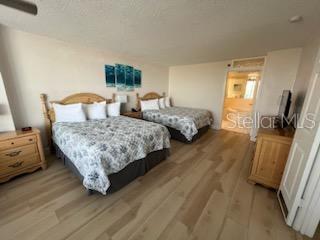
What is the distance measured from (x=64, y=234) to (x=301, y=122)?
2.63m

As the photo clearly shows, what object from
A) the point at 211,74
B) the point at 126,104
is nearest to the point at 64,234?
the point at 126,104

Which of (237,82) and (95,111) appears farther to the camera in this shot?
(237,82)

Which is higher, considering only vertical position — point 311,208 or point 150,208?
point 311,208

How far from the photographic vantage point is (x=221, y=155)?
2.86 metres

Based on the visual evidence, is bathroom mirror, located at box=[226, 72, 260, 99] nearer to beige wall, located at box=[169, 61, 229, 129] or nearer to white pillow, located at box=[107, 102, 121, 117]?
beige wall, located at box=[169, 61, 229, 129]

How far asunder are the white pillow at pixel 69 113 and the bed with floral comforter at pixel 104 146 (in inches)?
7.1

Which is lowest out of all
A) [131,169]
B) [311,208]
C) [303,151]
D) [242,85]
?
[131,169]

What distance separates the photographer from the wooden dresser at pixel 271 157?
177cm

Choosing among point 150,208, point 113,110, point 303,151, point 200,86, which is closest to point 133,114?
point 113,110

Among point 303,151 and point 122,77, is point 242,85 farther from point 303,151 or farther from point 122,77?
point 303,151

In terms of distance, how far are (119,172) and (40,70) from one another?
2.41m

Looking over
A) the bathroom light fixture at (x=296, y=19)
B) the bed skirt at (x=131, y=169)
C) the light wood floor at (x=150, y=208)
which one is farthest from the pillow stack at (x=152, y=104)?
the bathroom light fixture at (x=296, y=19)

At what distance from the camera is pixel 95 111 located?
301cm

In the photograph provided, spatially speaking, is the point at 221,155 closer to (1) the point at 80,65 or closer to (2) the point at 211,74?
(2) the point at 211,74
